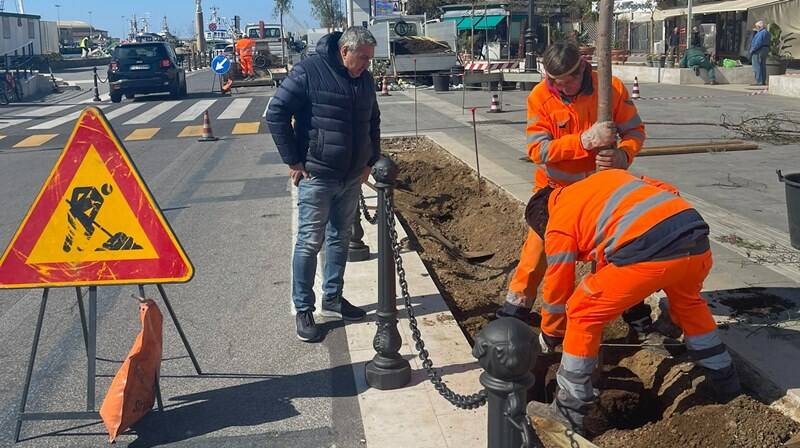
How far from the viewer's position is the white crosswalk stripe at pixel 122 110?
21.7 metres

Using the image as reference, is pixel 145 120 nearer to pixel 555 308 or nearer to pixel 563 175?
pixel 563 175

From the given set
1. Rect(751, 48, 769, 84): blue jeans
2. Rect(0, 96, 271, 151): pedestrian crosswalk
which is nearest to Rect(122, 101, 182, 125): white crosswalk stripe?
Rect(0, 96, 271, 151): pedestrian crosswalk

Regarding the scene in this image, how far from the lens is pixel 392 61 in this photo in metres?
29.8

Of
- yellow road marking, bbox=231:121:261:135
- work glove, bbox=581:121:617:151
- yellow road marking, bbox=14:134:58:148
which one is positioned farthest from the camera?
yellow road marking, bbox=231:121:261:135

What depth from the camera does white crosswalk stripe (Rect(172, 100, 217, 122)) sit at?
67.4 feet

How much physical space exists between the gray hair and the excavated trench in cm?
200

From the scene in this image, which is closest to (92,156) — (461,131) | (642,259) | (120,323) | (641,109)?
(120,323)

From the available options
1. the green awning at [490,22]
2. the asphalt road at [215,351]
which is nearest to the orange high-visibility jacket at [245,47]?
the green awning at [490,22]

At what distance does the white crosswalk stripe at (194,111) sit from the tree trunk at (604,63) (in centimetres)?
1721

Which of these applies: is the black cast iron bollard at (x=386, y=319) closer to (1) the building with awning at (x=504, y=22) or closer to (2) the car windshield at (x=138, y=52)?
(2) the car windshield at (x=138, y=52)

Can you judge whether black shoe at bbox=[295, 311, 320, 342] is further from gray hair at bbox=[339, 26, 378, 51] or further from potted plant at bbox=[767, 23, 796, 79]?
potted plant at bbox=[767, 23, 796, 79]

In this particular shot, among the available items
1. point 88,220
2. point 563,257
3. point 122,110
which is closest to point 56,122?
point 122,110

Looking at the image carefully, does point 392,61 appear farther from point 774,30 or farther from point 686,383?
point 686,383

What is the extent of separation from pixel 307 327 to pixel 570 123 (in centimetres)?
207
